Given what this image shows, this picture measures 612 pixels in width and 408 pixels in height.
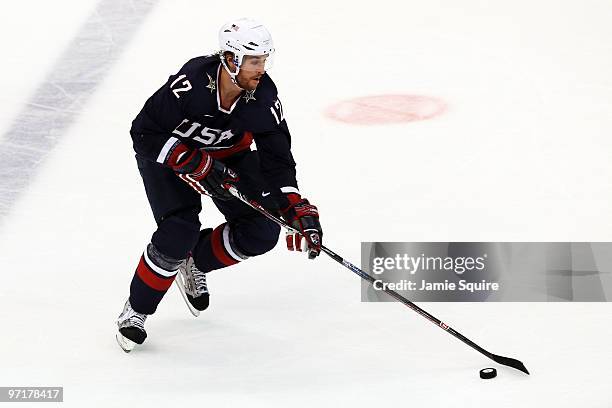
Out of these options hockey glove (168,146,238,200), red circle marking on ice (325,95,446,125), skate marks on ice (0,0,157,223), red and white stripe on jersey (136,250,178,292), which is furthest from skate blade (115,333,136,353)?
red circle marking on ice (325,95,446,125)

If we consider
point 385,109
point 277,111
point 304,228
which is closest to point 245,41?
point 277,111

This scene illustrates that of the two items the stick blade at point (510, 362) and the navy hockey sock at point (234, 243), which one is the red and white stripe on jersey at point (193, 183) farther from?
the stick blade at point (510, 362)

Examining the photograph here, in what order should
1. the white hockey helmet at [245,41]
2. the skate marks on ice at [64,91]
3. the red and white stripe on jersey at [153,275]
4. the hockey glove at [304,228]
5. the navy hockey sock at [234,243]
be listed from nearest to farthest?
1. the white hockey helmet at [245,41]
2. the hockey glove at [304,228]
3. the red and white stripe on jersey at [153,275]
4. the navy hockey sock at [234,243]
5. the skate marks on ice at [64,91]

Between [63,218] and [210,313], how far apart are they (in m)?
1.04

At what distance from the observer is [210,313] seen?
5.04 meters

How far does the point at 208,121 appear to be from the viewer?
4617 millimetres

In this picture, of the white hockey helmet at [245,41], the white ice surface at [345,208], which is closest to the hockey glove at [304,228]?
the white ice surface at [345,208]

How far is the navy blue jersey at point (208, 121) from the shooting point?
14.9 feet

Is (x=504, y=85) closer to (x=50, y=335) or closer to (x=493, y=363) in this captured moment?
(x=493, y=363)

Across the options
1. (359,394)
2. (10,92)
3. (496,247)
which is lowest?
(359,394)

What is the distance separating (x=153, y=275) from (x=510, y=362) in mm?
1332

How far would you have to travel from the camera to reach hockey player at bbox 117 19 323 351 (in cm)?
451

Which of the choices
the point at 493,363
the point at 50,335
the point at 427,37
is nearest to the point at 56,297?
the point at 50,335

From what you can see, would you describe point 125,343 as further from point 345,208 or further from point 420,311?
point 345,208
